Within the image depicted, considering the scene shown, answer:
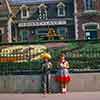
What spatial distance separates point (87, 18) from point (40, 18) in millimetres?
5662

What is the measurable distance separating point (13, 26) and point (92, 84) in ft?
118

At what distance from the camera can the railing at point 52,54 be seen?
18656mm

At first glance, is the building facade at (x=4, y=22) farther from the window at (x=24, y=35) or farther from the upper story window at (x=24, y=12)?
the upper story window at (x=24, y=12)

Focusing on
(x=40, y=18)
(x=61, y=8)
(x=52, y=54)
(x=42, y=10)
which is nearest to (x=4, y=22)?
(x=40, y=18)

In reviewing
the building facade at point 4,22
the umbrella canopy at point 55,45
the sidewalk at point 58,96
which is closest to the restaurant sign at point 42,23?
the building facade at point 4,22

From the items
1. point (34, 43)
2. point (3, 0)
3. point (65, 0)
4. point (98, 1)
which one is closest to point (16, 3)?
point (3, 0)

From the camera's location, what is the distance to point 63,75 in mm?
17703

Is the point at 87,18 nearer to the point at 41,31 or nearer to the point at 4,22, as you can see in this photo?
the point at 41,31

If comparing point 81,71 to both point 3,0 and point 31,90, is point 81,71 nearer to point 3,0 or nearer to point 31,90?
point 31,90

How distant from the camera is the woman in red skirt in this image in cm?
1772

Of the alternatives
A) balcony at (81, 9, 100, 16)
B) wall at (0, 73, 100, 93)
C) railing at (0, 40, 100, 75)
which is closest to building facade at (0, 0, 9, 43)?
balcony at (81, 9, 100, 16)

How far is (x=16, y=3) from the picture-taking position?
182 ft

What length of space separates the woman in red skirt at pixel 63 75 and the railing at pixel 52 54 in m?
0.54

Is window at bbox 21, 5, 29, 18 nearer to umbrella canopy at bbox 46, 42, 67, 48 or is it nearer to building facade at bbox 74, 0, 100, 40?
building facade at bbox 74, 0, 100, 40
